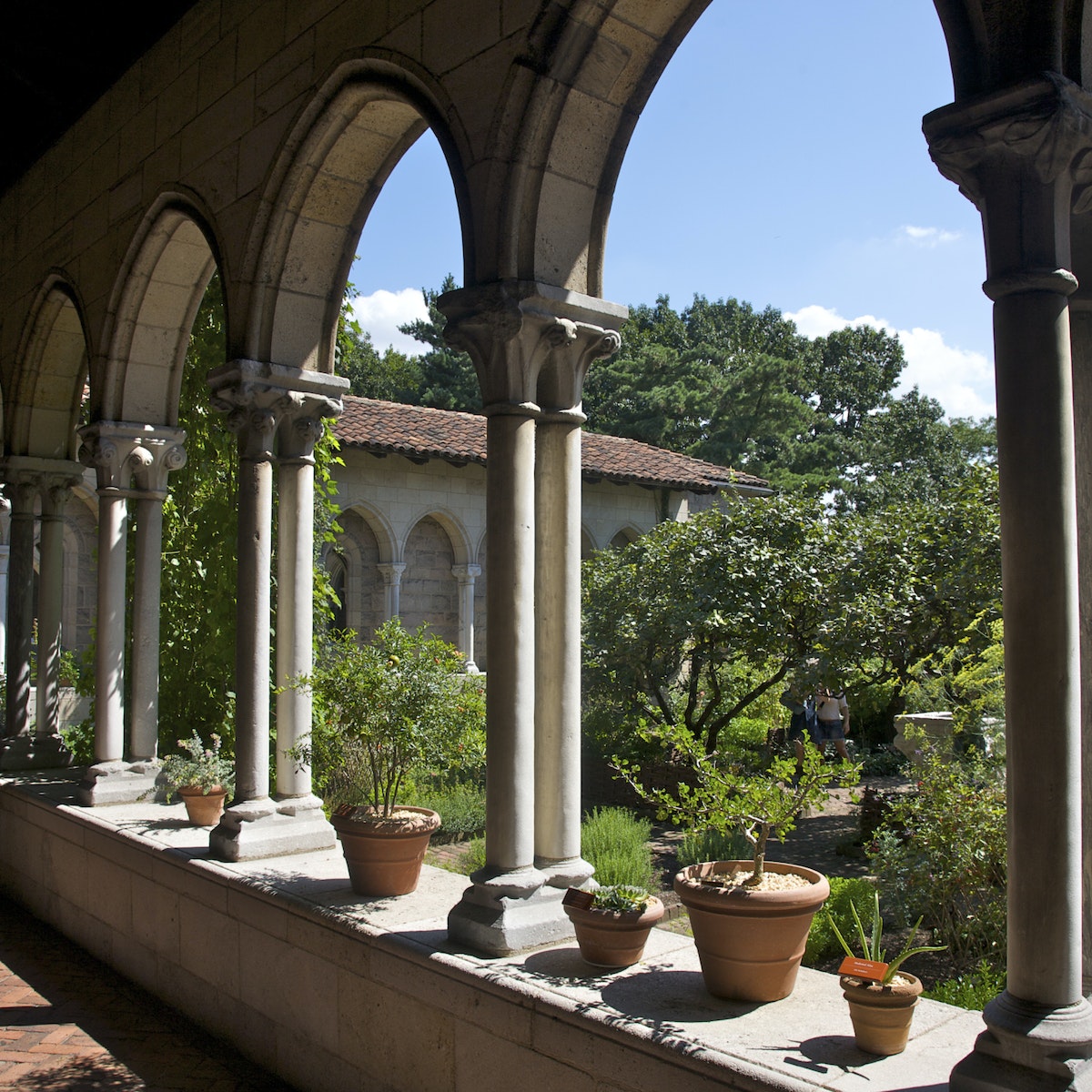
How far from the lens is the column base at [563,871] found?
3.34 meters

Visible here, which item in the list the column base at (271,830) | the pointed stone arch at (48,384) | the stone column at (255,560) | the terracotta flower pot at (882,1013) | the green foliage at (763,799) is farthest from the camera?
the pointed stone arch at (48,384)

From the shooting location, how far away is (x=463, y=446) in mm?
14609

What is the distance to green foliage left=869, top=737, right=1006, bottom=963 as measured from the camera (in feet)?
15.5

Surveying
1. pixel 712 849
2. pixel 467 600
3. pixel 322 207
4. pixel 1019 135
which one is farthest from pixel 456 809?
pixel 467 600

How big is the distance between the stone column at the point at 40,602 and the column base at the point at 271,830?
318 centimetres

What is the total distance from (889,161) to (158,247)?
4035mm

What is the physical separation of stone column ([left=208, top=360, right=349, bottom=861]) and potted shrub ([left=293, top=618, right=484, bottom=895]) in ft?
2.65

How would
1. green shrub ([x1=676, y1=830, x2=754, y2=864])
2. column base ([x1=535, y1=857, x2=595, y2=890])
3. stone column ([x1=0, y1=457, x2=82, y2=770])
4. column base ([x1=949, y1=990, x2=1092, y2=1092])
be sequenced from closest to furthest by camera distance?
column base ([x1=949, y1=990, x2=1092, y2=1092]) < column base ([x1=535, y1=857, x2=595, y2=890]) < green shrub ([x1=676, y1=830, x2=754, y2=864]) < stone column ([x1=0, y1=457, x2=82, y2=770])

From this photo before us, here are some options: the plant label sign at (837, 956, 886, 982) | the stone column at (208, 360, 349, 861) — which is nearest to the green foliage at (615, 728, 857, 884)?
the plant label sign at (837, 956, 886, 982)

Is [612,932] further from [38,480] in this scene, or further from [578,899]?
[38,480]

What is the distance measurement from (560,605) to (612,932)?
A: 1039mm

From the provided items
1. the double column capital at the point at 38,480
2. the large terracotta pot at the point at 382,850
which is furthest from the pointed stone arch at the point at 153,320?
the large terracotta pot at the point at 382,850

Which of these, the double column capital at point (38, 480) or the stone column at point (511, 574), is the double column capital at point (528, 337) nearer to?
the stone column at point (511, 574)

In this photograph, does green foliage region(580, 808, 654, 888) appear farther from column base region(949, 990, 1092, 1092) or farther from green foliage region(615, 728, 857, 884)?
column base region(949, 990, 1092, 1092)
